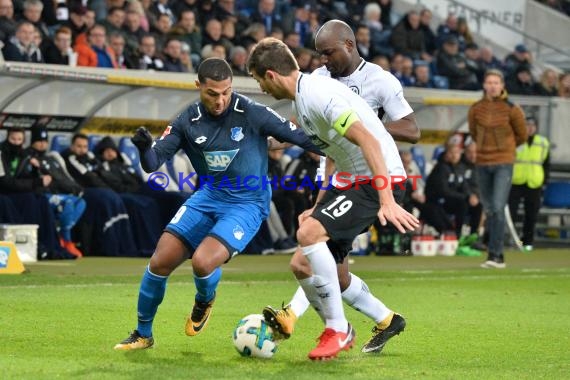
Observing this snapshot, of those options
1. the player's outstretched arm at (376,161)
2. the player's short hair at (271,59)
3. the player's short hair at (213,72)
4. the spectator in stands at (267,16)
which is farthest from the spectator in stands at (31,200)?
the player's outstretched arm at (376,161)

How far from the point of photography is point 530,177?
21812mm

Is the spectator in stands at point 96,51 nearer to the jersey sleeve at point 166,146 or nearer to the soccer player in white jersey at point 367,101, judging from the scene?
the soccer player in white jersey at point 367,101

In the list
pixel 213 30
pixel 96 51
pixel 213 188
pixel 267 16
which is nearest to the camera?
pixel 213 188

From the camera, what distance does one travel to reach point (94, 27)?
18.9 metres

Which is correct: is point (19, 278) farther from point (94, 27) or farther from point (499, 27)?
point (499, 27)

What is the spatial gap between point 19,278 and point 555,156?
1311 cm

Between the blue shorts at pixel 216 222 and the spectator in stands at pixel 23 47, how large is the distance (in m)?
9.73

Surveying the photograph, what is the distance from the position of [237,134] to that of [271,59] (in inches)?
46.3

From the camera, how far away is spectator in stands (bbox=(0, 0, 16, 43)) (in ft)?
59.2

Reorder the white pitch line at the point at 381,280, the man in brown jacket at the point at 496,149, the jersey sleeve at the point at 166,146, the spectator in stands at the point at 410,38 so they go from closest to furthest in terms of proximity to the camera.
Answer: the jersey sleeve at the point at 166,146 → the white pitch line at the point at 381,280 → the man in brown jacket at the point at 496,149 → the spectator in stands at the point at 410,38

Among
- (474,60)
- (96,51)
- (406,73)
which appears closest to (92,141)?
(96,51)

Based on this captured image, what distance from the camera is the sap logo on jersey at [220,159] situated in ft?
27.7

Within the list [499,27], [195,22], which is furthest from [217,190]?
[499,27]

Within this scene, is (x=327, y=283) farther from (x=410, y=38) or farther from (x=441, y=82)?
(x=410, y=38)
